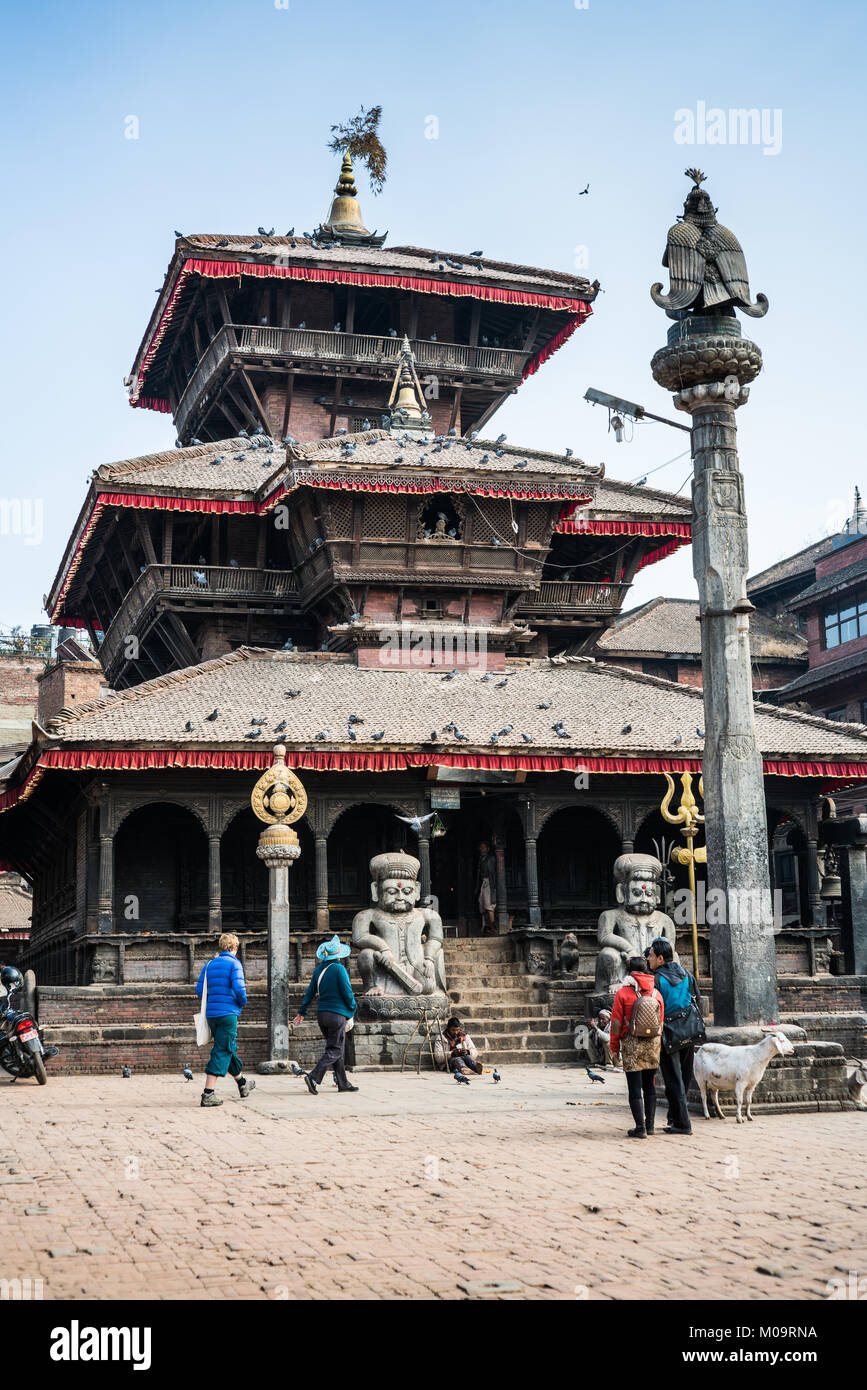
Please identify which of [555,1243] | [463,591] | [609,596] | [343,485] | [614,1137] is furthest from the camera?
[609,596]

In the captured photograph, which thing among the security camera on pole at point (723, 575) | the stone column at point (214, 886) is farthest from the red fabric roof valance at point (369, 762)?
the security camera on pole at point (723, 575)

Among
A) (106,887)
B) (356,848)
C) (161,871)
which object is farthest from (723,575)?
(161,871)

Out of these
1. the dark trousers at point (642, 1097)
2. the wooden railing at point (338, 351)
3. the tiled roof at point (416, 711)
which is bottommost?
the dark trousers at point (642, 1097)

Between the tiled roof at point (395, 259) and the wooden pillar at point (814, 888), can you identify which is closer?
the wooden pillar at point (814, 888)

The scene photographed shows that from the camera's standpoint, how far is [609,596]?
34.2 m

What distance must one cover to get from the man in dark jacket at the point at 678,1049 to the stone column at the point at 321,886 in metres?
12.0

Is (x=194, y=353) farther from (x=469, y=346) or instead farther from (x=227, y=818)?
(x=227, y=818)

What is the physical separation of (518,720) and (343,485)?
5.89m

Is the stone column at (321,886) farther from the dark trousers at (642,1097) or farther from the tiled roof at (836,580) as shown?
the tiled roof at (836,580)

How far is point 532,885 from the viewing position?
2619cm

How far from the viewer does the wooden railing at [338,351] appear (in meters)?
36.5

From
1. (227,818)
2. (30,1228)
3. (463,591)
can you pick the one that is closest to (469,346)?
(463,591)

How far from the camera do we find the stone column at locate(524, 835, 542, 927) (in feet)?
84.2

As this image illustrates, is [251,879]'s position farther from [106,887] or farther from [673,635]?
[673,635]
